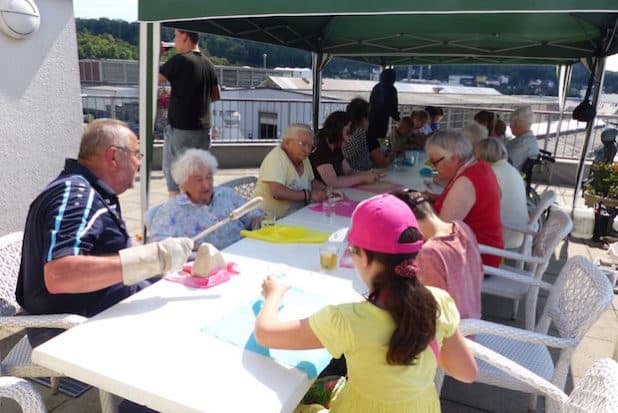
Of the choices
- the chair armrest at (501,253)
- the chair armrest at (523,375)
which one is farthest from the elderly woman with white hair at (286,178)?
the chair armrest at (523,375)

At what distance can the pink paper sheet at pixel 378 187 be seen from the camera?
3.59m

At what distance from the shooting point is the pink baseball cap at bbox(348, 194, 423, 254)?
117 cm

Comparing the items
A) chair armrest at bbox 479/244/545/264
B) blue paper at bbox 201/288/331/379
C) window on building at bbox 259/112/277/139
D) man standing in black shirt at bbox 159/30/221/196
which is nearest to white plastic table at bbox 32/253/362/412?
blue paper at bbox 201/288/331/379

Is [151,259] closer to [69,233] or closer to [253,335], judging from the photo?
[69,233]

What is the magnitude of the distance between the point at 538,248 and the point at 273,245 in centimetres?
159

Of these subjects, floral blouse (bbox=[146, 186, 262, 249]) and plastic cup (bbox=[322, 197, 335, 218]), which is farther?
plastic cup (bbox=[322, 197, 335, 218])

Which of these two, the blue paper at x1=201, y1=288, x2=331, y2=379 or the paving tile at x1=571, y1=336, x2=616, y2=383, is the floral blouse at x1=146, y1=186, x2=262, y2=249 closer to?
the blue paper at x1=201, y1=288, x2=331, y2=379

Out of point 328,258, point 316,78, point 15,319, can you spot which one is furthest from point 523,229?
point 316,78

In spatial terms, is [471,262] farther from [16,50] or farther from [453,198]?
[16,50]

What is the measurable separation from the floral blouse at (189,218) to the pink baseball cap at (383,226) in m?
1.39

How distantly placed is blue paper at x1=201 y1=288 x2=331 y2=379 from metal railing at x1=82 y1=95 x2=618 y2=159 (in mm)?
6603

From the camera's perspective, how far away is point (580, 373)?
262cm

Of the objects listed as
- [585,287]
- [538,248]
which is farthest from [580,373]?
[585,287]

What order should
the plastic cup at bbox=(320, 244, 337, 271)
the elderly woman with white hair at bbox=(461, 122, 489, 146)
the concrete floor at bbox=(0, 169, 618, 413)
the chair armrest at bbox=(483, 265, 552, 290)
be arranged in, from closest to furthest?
the plastic cup at bbox=(320, 244, 337, 271)
the concrete floor at bbox=(0, 169, 618, 413)
the chair armrest at bbox=(483, 265, 552, 290)
the elderly woman with white hair at bbox=(461, 122, 489, 146)
